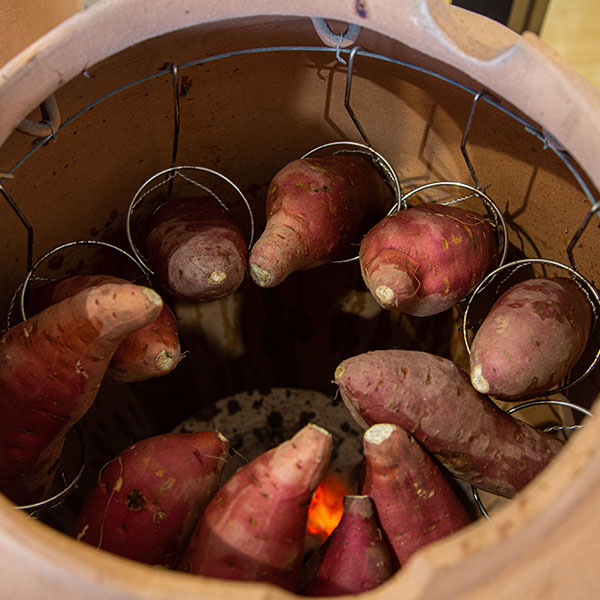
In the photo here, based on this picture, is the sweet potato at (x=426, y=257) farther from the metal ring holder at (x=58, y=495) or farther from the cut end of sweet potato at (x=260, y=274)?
the metal ring holder at (x=58, y=495)

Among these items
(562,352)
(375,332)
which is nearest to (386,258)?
(562,352)

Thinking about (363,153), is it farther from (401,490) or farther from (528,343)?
(401,490)

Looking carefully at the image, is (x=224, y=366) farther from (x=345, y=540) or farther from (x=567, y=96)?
(x=567, y=96)

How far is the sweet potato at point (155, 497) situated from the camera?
1.98 feet

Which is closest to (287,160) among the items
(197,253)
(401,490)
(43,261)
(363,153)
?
(363,153)

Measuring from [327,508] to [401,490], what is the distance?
349 mm

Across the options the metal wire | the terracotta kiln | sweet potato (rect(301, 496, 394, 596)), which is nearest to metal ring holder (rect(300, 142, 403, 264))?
the terracotta kiln

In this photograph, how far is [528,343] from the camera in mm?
653

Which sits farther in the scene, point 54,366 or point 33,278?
point 33,278

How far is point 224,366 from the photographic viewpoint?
3.48 feet

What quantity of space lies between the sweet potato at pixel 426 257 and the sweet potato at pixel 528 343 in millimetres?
60

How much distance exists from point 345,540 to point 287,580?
7 centimetres

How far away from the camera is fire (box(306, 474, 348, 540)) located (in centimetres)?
89

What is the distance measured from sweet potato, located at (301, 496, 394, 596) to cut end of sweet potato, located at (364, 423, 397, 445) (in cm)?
6
